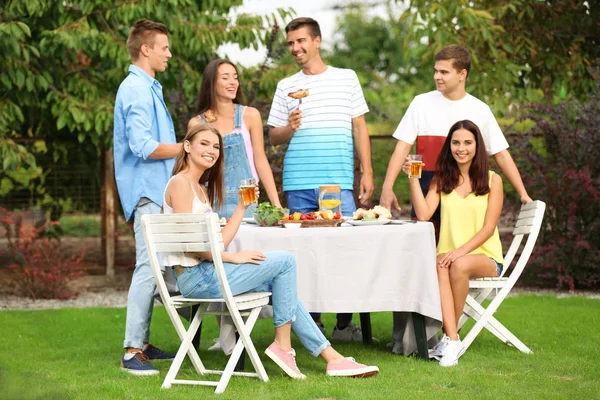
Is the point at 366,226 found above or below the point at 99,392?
above

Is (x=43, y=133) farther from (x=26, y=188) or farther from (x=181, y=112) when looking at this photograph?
(x=181, y=112)

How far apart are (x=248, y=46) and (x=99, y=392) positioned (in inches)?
218

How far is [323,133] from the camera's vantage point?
650 cm

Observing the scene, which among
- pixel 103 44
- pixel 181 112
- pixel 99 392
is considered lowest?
pixel 99 392

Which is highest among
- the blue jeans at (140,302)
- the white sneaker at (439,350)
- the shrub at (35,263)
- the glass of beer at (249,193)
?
the glass of beer at (249,193)

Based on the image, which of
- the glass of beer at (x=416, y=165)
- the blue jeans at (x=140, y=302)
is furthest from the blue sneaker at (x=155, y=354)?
the glass of beer at (x=416, y=165)

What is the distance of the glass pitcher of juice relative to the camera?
18.9 ft

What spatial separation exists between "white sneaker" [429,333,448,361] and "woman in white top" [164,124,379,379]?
0.57 meters

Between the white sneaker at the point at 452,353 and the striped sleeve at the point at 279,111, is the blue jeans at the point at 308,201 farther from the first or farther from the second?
the white sneaker at the point at 452,353

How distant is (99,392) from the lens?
5.13 m

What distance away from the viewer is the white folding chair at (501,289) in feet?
19.7

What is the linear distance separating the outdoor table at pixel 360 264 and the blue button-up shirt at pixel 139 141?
Answer: 0.72 meters

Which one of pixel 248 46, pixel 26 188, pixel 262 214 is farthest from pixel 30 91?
pixel 262 214

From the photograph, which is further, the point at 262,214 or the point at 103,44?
the point at 103,44
